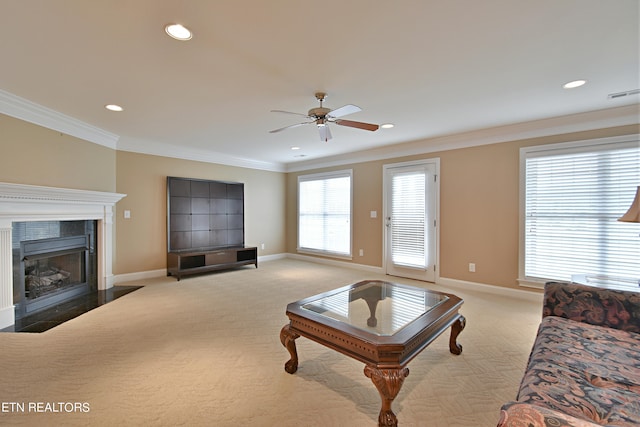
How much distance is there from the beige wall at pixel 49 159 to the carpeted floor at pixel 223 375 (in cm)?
170

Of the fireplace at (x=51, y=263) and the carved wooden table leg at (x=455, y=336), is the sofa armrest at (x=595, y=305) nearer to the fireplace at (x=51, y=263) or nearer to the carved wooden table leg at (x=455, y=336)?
the carved wooden table leg at (x=455, y=336)

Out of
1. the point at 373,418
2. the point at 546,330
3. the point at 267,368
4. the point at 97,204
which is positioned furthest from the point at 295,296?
the point at 97,204

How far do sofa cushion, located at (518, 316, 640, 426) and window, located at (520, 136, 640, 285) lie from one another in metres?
2.06

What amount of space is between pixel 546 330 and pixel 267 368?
6.39 feet

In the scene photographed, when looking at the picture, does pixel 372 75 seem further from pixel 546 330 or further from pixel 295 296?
pixel 295 296

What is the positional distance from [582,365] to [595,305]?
0.76 metres

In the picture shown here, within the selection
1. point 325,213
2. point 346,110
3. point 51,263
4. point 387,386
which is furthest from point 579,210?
point 51,263

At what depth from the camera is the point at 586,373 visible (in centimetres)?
133

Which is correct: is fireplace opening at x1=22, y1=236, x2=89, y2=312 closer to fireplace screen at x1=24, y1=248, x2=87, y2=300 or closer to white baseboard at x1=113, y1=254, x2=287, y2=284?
fireplace screen at x1=24, y1=248, x2=87, y2=300

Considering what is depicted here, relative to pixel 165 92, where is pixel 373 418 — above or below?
below

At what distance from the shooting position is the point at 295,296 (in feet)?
12.9

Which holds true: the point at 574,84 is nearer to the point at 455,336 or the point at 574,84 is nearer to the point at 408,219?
the point at 455,336

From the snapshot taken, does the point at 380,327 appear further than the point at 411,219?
No

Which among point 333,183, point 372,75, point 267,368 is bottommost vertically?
point 267,368
